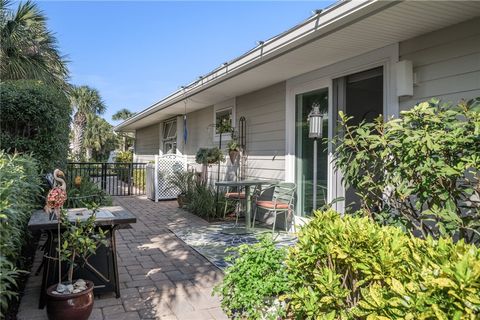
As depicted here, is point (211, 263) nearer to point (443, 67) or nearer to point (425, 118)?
point (425, 118)

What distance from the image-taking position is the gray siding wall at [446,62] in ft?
10.5

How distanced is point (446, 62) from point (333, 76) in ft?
5.03

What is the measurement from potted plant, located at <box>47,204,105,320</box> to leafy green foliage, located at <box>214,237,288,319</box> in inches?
41.3

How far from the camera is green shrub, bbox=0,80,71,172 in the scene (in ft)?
15.8

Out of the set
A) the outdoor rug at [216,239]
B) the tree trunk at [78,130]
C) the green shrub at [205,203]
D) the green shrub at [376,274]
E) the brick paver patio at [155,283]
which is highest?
the tree trunk at [78,130]

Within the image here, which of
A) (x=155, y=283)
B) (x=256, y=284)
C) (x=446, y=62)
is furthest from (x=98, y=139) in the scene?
(x=256, y=284)

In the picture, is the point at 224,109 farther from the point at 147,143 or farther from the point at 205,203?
the point at 147,143

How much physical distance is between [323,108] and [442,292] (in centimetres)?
417

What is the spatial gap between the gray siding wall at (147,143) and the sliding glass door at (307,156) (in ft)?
29.6

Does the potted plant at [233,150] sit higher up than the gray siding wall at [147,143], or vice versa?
the gray siding wall at [147,143]

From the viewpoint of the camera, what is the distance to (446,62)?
3.44 m

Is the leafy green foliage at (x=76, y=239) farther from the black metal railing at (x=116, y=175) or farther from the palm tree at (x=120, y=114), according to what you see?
the palm tree at (x=120, y=114)

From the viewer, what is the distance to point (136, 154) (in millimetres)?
18281

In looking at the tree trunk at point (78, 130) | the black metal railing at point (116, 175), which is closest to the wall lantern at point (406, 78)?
the black metal railing at point (116, 175)
